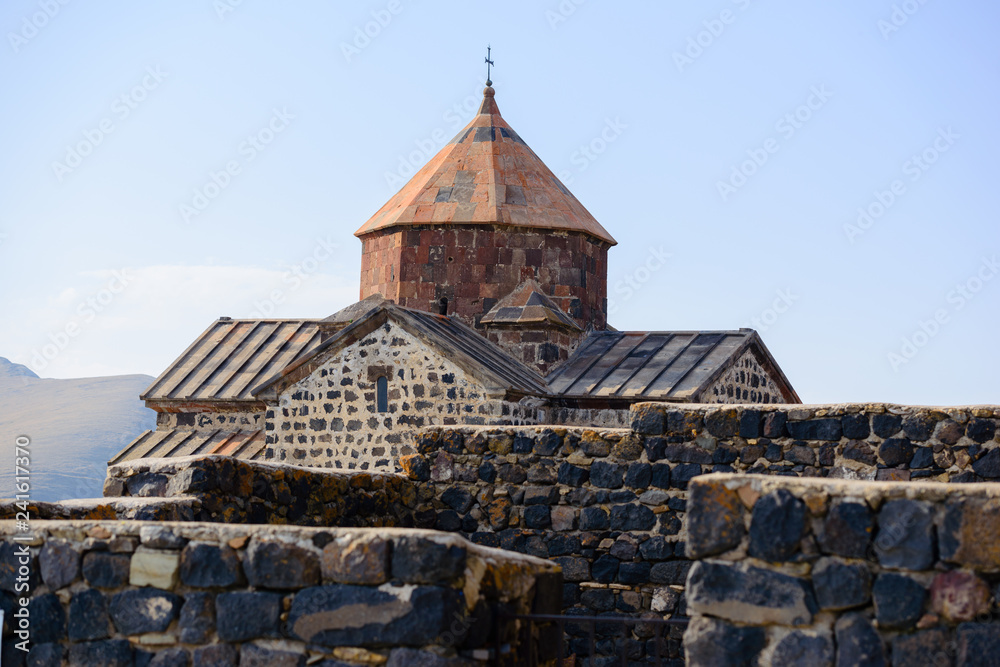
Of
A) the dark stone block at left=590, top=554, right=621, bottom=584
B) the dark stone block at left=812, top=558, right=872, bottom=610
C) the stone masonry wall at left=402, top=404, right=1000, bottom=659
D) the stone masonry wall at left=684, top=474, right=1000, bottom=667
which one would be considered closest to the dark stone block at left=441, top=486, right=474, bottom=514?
the stone masonry wall at left=402, top=404, right=1000, bottom=659

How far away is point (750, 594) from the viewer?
3766 mm

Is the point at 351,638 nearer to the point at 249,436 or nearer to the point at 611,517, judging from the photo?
the point at 611,517

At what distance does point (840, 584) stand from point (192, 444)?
1523cm

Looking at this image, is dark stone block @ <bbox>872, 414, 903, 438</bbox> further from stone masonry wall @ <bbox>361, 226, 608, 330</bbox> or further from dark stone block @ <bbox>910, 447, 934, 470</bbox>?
stone masonry wall @ <bbox>361, 226, 608, 330</bbox>

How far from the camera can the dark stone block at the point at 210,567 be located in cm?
422

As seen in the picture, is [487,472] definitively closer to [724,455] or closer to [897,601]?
[724,455]

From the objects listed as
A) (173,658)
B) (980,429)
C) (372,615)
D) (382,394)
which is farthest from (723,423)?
(382,394)

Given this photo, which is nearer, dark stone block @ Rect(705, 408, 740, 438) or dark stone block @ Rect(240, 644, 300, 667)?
dark stone block @ Rect(240, 644, 300, 667)

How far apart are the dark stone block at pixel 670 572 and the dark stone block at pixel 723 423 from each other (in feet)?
2.91

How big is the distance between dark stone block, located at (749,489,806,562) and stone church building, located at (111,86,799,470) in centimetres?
1017

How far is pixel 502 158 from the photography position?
18.1 metres

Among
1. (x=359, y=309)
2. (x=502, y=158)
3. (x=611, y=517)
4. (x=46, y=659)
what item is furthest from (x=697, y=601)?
(x=502, y=158)

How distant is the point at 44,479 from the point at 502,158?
151 feet

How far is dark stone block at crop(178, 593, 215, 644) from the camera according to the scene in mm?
4250
